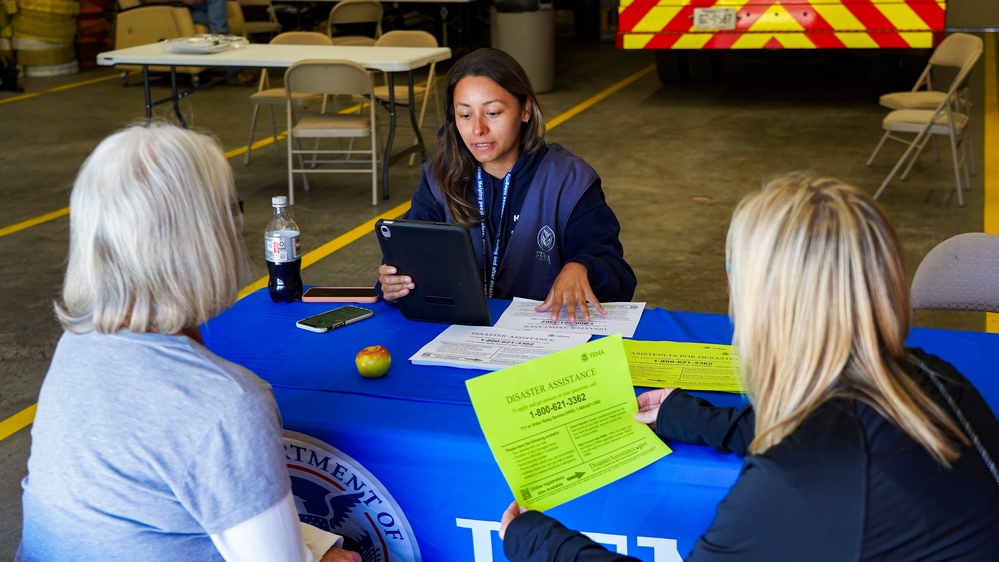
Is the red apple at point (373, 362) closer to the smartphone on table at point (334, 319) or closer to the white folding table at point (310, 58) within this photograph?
the smartphone on table at point (334, 319)

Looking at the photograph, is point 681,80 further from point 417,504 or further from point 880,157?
point 417,504

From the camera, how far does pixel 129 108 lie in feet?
29.4

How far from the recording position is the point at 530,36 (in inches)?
348

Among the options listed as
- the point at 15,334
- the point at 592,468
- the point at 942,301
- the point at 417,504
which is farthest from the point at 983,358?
the point at 15,334

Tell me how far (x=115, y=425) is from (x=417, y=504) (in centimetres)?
59

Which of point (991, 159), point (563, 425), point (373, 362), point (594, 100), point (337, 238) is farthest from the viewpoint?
point (594, 100)

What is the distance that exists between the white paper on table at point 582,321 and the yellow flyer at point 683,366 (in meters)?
0.10

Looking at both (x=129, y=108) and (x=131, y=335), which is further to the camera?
(x=129, y=108)

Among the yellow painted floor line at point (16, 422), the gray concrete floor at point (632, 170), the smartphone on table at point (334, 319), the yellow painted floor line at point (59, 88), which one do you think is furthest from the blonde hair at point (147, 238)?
the yellow painted floor line at point (59, 88)

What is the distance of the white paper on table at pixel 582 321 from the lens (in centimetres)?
219

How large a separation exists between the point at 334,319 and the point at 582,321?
22.0 inches

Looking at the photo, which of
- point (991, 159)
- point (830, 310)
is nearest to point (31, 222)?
point (830, 310)

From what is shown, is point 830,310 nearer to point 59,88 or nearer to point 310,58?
point 310,58

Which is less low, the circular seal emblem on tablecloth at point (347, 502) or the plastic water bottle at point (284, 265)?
the plastic water bottle at point (284, 265)
